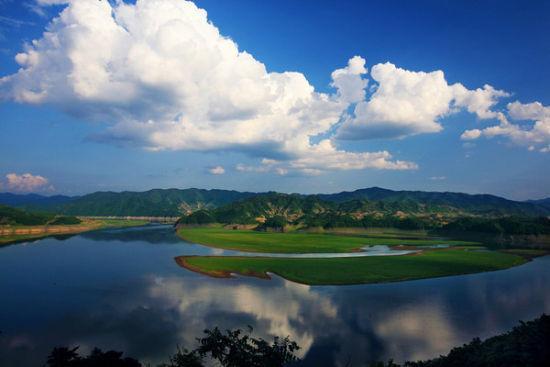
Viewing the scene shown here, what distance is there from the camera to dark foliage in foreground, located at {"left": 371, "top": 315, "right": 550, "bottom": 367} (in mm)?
19484

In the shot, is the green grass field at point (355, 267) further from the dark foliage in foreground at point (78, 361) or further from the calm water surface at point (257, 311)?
the dark foliage in foreground at point (78, 361)

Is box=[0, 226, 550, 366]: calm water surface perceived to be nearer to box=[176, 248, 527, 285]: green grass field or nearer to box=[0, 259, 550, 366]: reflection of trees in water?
box=[0, 259, 550, 366]: reflection of trees in water

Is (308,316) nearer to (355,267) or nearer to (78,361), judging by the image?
(78,361)

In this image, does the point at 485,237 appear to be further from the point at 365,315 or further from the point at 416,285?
the point at 365,315

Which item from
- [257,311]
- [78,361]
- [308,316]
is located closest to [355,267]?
[308,316]

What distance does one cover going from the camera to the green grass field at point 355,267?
74750 millimetres

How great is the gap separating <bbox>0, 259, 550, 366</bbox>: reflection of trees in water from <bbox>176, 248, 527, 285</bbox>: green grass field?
240 inches

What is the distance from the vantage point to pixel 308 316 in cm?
4906

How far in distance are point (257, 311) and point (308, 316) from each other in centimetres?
711

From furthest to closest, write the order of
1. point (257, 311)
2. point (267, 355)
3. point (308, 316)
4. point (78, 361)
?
point (257, 311)
point (308, 316)
point (267, 355)
point (78, 361)

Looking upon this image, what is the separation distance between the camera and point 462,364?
2239 cm

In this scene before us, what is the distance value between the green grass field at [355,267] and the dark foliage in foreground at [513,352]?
46.5 metres

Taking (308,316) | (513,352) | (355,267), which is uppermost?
(513,352)

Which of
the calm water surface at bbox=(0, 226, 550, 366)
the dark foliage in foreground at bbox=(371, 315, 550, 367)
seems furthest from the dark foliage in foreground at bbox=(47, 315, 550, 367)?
the calm water surface at bbox=(0, 226, 550, 366)
